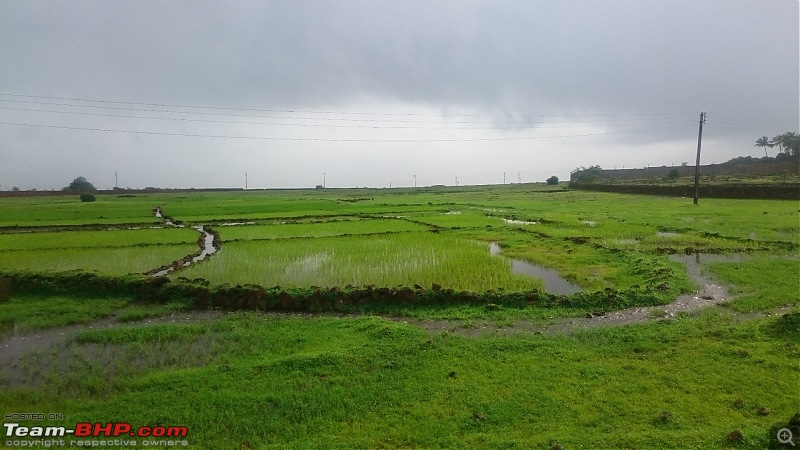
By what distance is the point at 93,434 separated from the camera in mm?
5102

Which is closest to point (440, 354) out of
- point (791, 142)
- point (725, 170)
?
point (725, 170)

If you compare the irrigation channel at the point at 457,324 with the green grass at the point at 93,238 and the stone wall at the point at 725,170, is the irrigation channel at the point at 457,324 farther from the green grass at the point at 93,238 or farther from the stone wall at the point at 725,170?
the stone wall at the point at 725,170

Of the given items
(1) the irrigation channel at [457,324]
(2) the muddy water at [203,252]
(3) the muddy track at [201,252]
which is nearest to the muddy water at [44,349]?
(1) the irrigation channel at [457,324]

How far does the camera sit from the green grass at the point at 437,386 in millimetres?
4840

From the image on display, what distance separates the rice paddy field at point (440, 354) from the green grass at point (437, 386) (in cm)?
→ 3

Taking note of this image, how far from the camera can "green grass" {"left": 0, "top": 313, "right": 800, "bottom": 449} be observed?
4840mm

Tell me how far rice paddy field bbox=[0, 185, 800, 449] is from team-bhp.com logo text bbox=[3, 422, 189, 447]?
0.14m

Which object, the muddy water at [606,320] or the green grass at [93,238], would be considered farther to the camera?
the green grass at [93,238]

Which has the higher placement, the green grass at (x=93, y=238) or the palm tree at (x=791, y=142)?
the palm tree at (x=791, y=142)

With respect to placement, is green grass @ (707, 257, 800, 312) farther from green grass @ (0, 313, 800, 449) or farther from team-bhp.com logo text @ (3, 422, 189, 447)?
team-bhp.com logo text @ (3, 422, 189, 447)

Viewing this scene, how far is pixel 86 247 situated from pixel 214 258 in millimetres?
6436

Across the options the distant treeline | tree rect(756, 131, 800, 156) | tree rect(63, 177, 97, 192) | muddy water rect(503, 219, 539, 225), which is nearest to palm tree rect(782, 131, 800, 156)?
tree rect(756, 131, 800, 156)

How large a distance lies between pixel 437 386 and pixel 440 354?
3.49ft

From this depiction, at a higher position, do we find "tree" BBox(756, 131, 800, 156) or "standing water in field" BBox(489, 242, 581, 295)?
"tree" BBox(756, 131, 800, 156)
